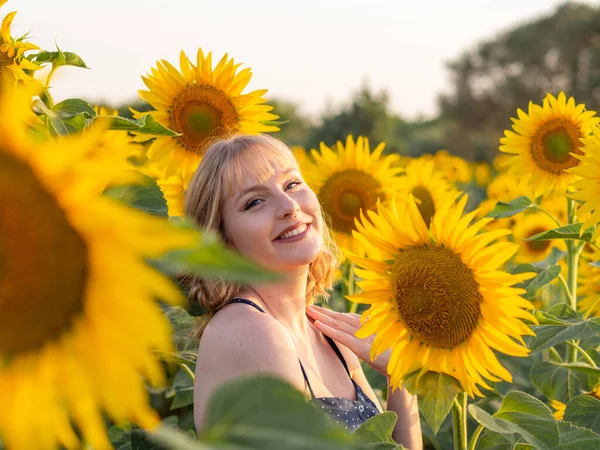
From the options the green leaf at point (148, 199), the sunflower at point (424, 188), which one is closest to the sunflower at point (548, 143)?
the sunflower at point (424, 188)

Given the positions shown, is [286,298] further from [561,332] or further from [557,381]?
[557,381]

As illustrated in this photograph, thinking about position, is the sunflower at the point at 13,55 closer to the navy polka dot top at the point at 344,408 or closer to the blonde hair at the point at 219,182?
the blonde hair at the point at 219,182

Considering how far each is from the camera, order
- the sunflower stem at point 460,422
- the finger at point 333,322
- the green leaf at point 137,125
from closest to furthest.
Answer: the green leaf at point 137,125
the sunflower stem at point 460,422
the finger at point 333,322

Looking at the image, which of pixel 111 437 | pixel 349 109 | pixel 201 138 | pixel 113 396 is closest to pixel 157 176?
pixel 201 138

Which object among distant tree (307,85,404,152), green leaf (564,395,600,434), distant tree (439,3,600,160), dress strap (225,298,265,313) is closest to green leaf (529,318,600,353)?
green leaf (564,395,600,434)

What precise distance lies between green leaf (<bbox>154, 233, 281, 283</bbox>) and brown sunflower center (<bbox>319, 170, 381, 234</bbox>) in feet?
9.37

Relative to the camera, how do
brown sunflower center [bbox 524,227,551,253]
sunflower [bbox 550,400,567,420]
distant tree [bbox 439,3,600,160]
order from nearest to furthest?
sunflower [bbox 550,400,567,420]
brown sunflower center [bbox 524,227,551,253]
distant tree [bbox 439,3,600,160]

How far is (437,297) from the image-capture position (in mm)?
1675

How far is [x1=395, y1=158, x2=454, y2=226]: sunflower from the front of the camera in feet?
12.1

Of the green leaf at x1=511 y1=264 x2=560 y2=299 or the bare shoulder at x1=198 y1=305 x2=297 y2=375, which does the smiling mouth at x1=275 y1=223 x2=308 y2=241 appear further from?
the green leaf at x1=511 y1=264 x2=560 y2=299

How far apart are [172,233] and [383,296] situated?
45.9 inches

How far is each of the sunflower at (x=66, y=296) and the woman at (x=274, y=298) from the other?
1.23 m

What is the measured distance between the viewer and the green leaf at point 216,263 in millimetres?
557

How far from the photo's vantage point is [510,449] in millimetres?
1881
